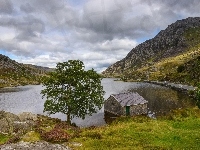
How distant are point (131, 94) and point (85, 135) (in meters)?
60.7

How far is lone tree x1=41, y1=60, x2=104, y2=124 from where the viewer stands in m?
59.2

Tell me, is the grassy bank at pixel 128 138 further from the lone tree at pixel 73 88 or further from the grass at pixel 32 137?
the lone tree at pixel 73 88

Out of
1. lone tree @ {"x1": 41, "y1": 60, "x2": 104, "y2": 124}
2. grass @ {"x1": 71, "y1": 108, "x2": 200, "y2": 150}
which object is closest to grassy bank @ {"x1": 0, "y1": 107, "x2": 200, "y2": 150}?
grass @ {"x1": 71, "y1": 108, "x2": 200, "y2": 150}

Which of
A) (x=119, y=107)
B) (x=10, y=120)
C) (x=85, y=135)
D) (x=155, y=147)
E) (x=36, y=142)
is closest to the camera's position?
(x=155, y=147)

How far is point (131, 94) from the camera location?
91.5 meters

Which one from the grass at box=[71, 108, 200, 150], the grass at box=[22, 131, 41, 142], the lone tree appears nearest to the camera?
the grass at box=[71, 108, 200, 150]

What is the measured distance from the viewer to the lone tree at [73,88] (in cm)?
5919

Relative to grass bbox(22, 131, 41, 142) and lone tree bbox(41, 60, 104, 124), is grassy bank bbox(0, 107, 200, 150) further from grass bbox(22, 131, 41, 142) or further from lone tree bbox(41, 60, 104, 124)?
lone tree bbox(41, 60, 104, 124)

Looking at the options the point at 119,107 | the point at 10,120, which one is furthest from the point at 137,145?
the point at 119,107

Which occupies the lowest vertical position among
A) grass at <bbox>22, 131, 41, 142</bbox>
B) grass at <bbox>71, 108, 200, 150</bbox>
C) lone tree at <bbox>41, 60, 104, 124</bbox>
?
grass at <bbox>71, 108, 200, 150</bbox>

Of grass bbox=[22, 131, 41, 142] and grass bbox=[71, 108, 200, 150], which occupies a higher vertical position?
grass bbox=[22, 131, 41, 142]

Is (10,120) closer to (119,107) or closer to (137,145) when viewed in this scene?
(137,145)

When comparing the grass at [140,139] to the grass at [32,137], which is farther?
the grass at [32,137]

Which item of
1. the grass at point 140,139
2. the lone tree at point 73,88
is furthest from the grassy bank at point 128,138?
the lone tree at point 73,88
